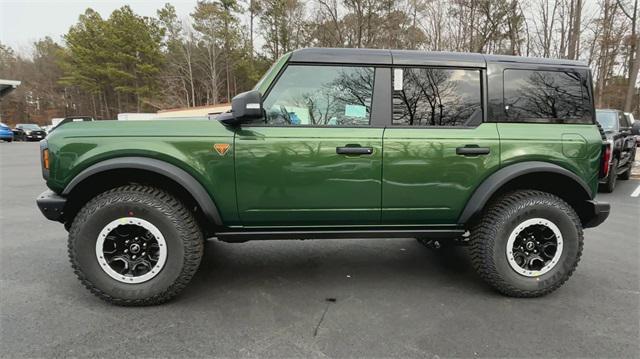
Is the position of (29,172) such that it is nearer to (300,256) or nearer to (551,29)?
(300,256)

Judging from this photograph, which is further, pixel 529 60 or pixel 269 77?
pixel 529 60

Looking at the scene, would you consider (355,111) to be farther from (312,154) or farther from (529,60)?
(529,60)

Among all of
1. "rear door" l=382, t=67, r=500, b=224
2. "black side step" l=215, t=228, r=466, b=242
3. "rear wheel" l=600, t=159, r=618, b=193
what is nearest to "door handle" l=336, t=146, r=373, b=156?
"rear door" l=382, t=67, r=500, b=224

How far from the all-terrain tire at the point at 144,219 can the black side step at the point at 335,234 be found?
11.9 inches

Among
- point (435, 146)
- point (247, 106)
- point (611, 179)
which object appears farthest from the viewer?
point (611, 179)

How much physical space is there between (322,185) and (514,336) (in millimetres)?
1672

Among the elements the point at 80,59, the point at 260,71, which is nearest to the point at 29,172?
the point at 260,71

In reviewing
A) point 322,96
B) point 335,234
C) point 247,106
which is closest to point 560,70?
point 322,96

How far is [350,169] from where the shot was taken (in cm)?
276

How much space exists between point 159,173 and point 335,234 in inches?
55.7

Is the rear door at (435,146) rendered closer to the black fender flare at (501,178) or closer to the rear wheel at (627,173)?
the black fender flare at (501,178)

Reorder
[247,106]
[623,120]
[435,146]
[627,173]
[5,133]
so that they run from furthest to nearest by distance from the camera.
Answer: [5,133]
[623,120]
[627,173]
[435,146]
[247,106]

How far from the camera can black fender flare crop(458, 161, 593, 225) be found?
281cm

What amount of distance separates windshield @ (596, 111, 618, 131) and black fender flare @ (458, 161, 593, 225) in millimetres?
6714
